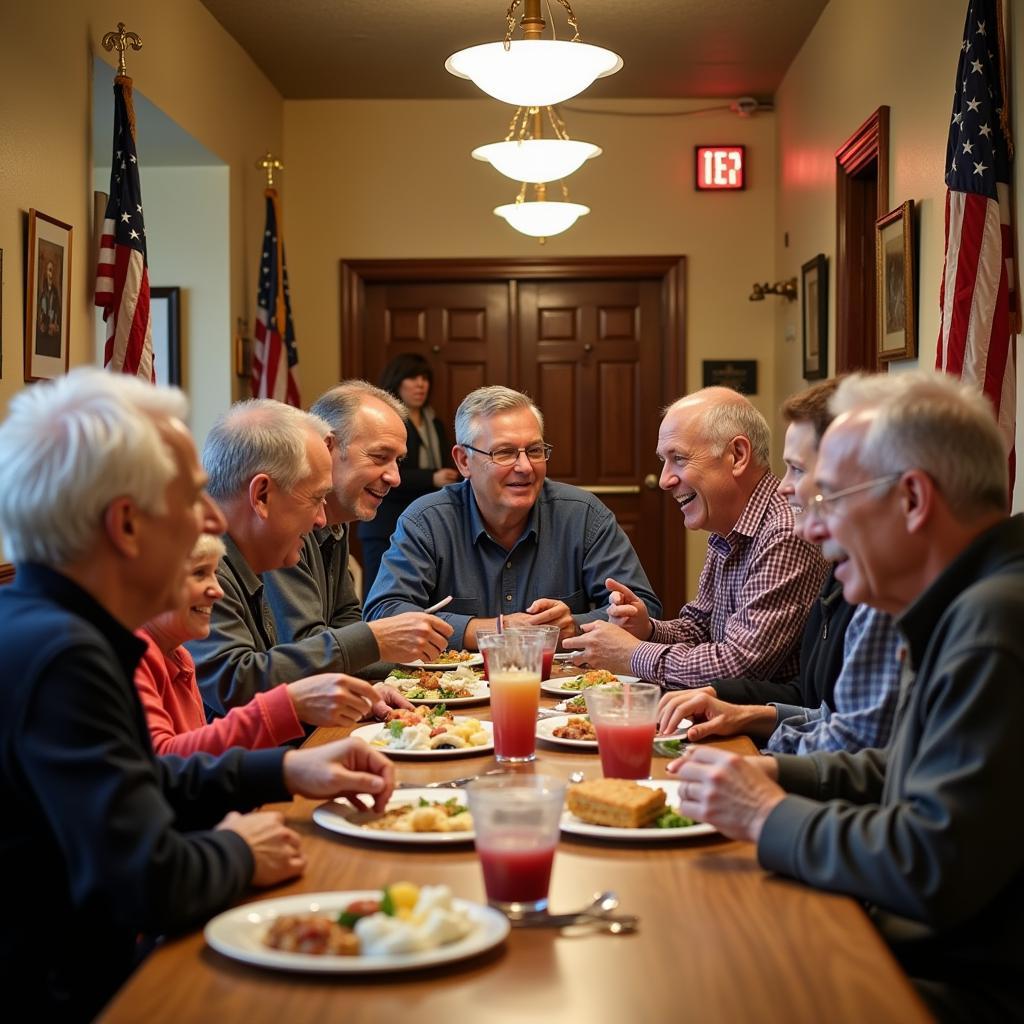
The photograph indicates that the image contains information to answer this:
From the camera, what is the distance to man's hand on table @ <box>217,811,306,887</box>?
55.2 inches

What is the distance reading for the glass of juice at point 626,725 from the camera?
178 cm

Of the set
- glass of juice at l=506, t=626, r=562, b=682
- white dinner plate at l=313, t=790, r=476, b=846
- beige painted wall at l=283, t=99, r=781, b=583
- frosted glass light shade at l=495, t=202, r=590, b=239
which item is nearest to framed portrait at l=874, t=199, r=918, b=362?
frosted glass light shade at l=495, t=202, r=590, b=239

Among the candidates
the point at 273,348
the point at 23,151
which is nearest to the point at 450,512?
the point at 23,151

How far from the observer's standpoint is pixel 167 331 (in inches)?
229

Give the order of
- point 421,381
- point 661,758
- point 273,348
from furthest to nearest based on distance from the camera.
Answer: point 421,381 < point 273,348 < point 661,758

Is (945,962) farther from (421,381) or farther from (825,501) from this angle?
(421,381)

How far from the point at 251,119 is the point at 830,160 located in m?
2.77

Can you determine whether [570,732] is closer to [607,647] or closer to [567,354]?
[607,647]

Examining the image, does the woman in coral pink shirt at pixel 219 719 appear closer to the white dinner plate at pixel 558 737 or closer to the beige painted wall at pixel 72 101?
the white dinner plate at pixel 558 737

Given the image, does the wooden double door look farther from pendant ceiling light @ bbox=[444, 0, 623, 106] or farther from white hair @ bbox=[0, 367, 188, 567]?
white hair @ bbox=[0, 367, 188, 567]

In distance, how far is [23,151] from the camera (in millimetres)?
3713

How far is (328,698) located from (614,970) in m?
0.93

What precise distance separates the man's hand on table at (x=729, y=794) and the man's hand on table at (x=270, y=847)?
0.45 meters

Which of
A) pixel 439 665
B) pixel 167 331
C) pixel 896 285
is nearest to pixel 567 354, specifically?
pixel 167 331
